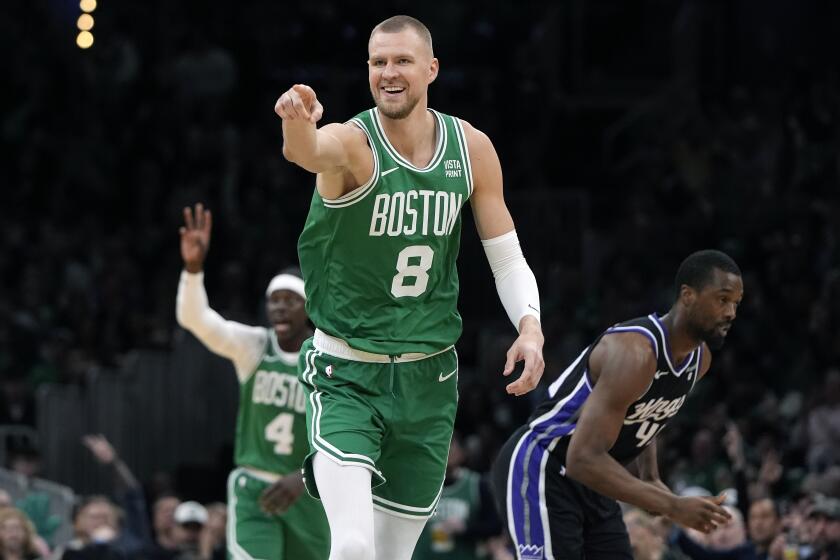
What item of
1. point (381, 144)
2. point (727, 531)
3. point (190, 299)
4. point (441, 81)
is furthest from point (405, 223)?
point (441, 81)

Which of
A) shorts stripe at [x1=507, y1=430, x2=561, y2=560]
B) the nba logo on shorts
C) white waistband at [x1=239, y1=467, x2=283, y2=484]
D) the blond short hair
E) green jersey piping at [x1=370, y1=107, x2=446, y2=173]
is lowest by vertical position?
white waistband at [x1=239, y1=467, x2=283, y2=484]

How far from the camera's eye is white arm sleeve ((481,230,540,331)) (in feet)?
22.5

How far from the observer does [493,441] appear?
48.0 feet

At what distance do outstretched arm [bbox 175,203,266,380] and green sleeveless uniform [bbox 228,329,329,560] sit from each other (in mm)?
85

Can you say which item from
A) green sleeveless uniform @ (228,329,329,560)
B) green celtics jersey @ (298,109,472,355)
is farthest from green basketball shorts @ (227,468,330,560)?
green celtics jersey @ (298,109,472,355)

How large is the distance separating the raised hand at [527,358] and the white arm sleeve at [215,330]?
330 centimetres

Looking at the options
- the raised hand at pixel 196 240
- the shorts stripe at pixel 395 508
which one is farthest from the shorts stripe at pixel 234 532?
the shorts stripe at pixel 395 508

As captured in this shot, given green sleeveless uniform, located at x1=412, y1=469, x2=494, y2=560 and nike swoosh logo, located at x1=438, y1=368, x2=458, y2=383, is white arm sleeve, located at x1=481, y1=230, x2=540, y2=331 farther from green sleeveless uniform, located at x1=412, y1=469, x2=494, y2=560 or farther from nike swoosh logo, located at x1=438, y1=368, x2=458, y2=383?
green sleeveless uniform, located at x1=412, y1=469, x2=494, y2=560

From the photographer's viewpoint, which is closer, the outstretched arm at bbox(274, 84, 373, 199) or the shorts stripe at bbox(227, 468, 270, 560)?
the outstretched arm at bbox(274, 84, 373, 199)

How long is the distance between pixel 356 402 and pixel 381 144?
100cm

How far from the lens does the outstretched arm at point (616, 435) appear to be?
705 centimetres

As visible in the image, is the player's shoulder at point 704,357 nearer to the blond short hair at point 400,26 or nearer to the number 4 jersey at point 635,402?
the number 4 jersey at point 635,402

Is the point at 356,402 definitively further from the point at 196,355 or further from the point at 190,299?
the point at 196,355

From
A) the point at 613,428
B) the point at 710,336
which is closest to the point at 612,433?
the point at 613,428
